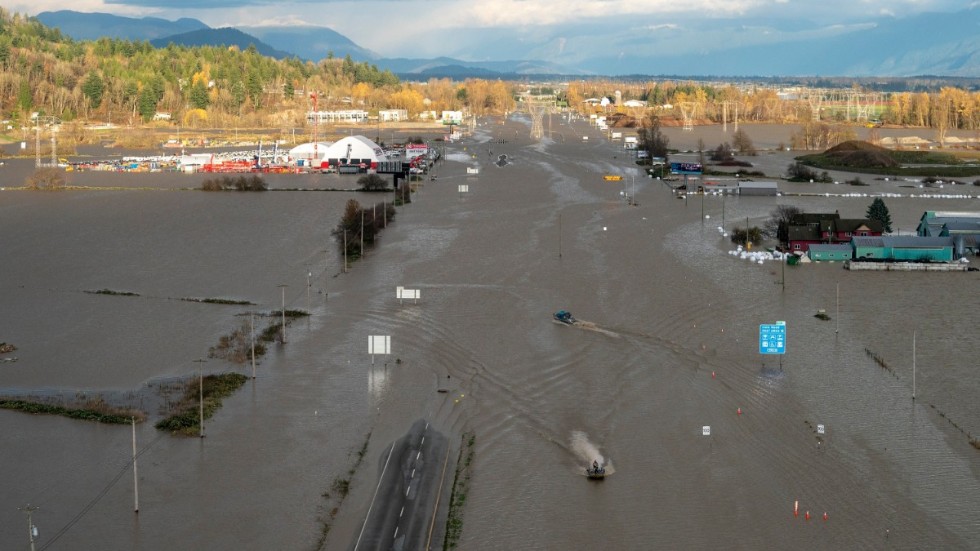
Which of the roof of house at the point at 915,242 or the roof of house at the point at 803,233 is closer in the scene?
the roof of house at the point at 915,242

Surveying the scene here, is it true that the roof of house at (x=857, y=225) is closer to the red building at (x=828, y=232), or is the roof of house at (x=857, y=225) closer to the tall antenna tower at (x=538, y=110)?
the red building at (x=828, y=232)

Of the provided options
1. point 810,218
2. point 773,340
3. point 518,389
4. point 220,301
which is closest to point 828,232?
point 810,218

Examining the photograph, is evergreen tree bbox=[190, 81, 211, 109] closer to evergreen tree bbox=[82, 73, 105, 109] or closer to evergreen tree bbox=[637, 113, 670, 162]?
evergreen tree bbox=[82, 73, 105, 109]

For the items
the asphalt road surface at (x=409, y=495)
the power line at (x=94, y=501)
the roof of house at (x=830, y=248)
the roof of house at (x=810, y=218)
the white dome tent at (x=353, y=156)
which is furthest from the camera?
the white dome tent at (x=353, y=156)

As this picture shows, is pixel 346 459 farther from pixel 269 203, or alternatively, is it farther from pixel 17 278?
pixel 269 203

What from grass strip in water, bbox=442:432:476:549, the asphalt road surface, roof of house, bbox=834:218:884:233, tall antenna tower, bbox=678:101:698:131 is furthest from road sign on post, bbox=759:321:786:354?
tall antenna tower, bbox=678:101:698:131

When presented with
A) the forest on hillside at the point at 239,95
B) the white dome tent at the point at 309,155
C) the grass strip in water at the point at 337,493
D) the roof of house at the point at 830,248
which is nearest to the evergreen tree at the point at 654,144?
the forest on hillside at the point at 239,95

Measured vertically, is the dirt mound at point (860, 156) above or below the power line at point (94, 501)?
above

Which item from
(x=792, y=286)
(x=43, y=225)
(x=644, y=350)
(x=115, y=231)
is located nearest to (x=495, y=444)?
(x=644, y=350)
